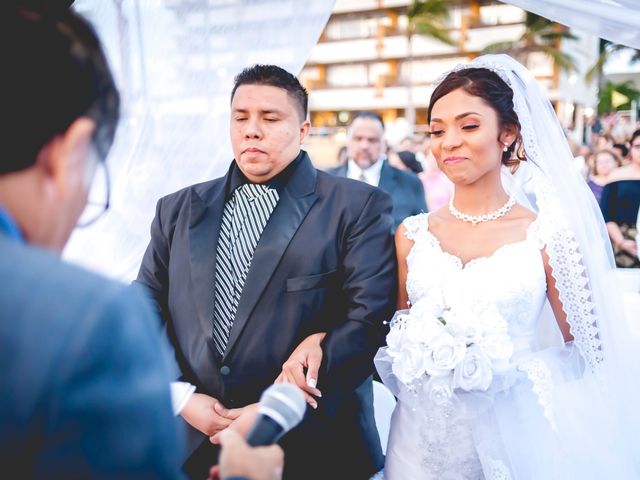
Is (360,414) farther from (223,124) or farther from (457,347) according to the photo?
(223,124)

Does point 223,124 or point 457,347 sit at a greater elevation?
point 223,124

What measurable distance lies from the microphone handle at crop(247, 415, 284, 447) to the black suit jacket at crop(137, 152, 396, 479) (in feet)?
3.39

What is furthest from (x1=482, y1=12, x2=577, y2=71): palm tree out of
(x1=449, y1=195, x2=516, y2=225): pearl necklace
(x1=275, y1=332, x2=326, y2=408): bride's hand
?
(x1=275, y1=332, x2=326, y2=408): bride's hand

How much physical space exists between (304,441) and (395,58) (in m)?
39.2

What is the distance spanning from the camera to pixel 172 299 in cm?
225

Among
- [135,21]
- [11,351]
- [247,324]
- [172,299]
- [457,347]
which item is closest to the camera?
[11,351]

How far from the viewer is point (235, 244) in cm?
224

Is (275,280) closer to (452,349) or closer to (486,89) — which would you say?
(452,349)

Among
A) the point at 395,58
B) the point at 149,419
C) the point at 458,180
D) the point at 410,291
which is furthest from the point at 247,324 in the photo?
the point at 395,58

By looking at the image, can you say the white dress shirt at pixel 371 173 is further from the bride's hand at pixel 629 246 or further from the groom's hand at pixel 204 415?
the groom's hand at pixel 204 415

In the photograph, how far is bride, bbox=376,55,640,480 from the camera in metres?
2.05

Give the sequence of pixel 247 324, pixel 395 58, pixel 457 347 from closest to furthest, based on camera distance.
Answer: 1. pixel 457 347
2. pixel 247 324
3. pixel 395 58

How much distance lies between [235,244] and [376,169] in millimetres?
3513

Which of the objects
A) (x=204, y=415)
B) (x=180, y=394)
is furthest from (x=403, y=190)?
(x=180, y=394)
